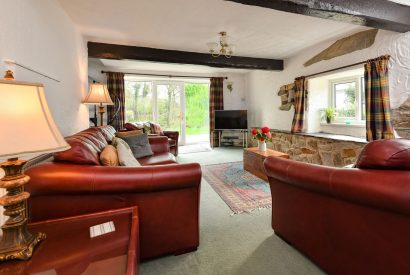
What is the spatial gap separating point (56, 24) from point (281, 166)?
107 inches

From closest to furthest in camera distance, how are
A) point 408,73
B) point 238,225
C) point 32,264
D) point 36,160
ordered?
point 32,264
point 36,160
point 238,225
point 408,73

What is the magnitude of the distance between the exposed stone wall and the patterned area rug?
129cm

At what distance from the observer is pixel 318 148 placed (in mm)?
3760

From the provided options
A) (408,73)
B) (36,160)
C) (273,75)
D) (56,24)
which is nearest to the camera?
(36,160)

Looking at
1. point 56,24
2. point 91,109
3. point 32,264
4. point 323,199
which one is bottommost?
point 32,264

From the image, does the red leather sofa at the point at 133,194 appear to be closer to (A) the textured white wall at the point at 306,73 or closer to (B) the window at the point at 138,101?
(A) the textured white wall at the point at 306,73

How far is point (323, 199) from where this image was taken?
4.25 feet

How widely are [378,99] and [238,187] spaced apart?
2285mm

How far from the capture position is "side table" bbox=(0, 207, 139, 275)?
0.82 meters

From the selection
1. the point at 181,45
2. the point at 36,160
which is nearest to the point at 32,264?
the point at 36,160

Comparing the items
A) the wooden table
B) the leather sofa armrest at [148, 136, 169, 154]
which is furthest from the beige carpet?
the leather sofa armrest at [148, 136, 169, 154]

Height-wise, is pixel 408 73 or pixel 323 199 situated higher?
pixel 408 73

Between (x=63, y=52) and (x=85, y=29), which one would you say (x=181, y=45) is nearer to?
(x=85, y=29)

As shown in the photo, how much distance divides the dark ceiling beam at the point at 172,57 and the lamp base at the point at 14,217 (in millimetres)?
3311
